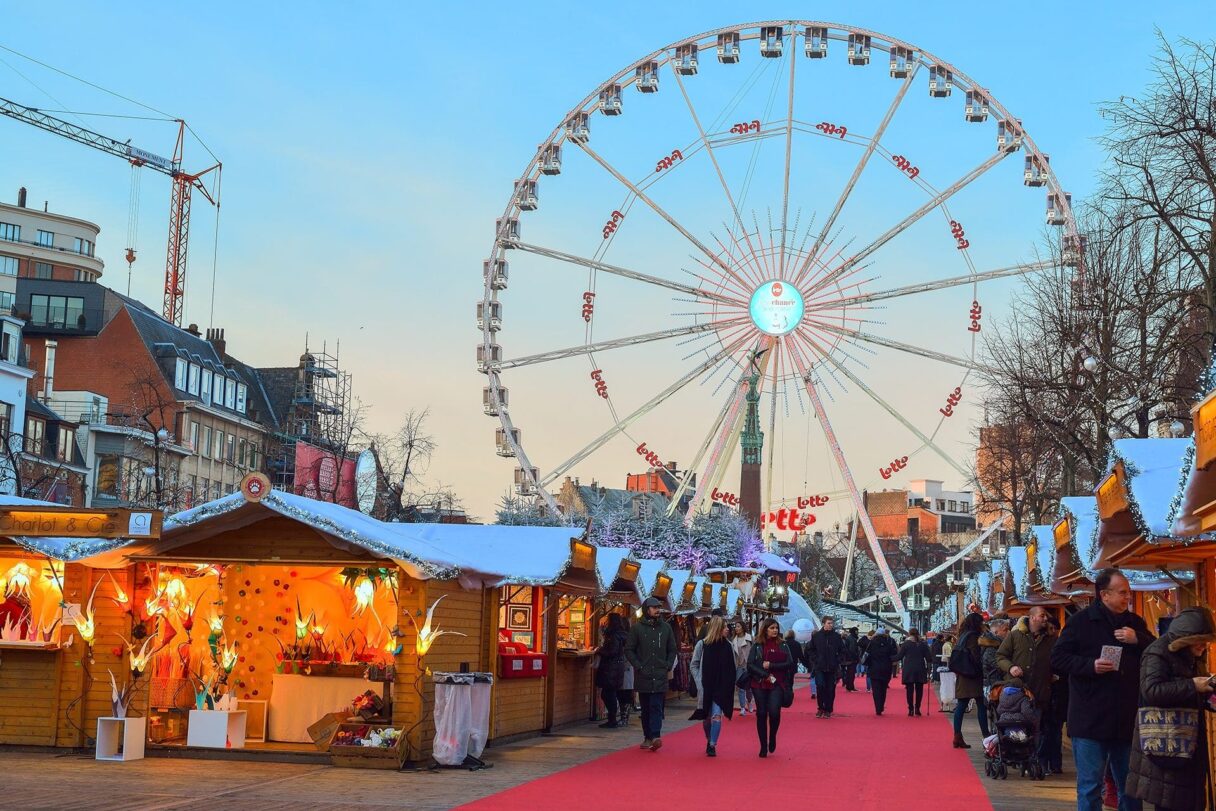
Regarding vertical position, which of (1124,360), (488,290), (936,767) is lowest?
(936,767)

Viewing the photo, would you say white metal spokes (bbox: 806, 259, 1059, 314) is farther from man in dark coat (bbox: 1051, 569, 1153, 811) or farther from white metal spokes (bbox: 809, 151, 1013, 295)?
man in dark coat (bbox: 1051, 569, 1153, 811)

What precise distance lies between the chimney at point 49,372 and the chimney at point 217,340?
40.5 feet

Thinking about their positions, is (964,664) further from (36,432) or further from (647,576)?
(36,432)

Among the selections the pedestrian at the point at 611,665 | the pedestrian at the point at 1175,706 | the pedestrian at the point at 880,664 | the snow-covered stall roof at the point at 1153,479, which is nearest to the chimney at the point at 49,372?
the pedestrian at the point at 880,664

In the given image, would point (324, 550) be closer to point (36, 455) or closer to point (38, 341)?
point (36, 455)

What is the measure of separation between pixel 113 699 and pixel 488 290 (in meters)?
29.5

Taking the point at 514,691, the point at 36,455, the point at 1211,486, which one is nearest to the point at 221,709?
the point at 514,691

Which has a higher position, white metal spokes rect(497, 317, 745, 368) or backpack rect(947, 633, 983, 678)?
white metal spokes rect(497, 317, 745, 368)

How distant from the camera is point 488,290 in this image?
152ft

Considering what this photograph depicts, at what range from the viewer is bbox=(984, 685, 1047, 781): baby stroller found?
17078 mm

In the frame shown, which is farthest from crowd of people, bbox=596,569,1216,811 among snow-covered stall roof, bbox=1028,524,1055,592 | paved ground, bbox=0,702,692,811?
paved ground, bbox=0,702,692,811

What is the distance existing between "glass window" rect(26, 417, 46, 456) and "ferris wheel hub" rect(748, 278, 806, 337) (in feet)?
86.8

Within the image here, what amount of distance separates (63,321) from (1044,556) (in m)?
58.8

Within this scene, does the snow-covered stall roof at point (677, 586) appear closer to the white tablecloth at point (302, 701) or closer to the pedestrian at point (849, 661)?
the pedestrian at point (849, 661)
